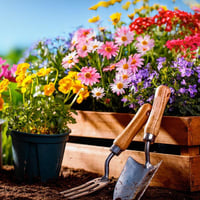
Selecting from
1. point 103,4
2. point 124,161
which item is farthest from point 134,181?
point 103,4

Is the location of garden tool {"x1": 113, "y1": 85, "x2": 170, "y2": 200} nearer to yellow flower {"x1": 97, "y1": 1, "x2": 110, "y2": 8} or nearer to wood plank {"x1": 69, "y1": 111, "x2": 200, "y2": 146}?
wood plank {"x1": 69, "y1": 111, "x2": 200, "y2": 146}

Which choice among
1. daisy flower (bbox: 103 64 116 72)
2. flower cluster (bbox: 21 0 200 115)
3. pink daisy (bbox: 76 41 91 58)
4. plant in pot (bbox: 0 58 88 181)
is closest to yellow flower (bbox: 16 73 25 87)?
plant in pot (bbox: 0 58 88 181)

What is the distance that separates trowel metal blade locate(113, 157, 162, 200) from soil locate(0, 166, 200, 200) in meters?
0.10

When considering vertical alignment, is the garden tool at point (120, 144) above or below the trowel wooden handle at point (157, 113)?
below

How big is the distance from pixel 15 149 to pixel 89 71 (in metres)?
0.67

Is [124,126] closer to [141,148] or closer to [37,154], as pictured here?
[141,148]

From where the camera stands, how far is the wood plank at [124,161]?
1.87m

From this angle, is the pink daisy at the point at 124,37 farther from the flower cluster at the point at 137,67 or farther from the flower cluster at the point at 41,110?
the flower cluster at the point at 41,110

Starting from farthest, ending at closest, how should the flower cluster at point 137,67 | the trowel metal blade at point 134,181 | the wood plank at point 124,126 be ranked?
the flower cluster at point 137,67 → the wood plank at point 124,126 → the trowel metal blade at point 134,181

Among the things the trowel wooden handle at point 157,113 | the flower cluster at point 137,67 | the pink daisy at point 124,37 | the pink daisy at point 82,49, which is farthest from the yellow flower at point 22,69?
the trowel wooden handle at point 157,113

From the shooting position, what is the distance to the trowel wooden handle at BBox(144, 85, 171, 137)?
1.63 metres

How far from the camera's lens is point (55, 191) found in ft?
5.73

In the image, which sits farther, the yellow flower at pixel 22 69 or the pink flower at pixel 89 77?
the pink flower at pixel 89 77

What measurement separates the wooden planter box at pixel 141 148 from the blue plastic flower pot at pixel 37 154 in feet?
1.01
